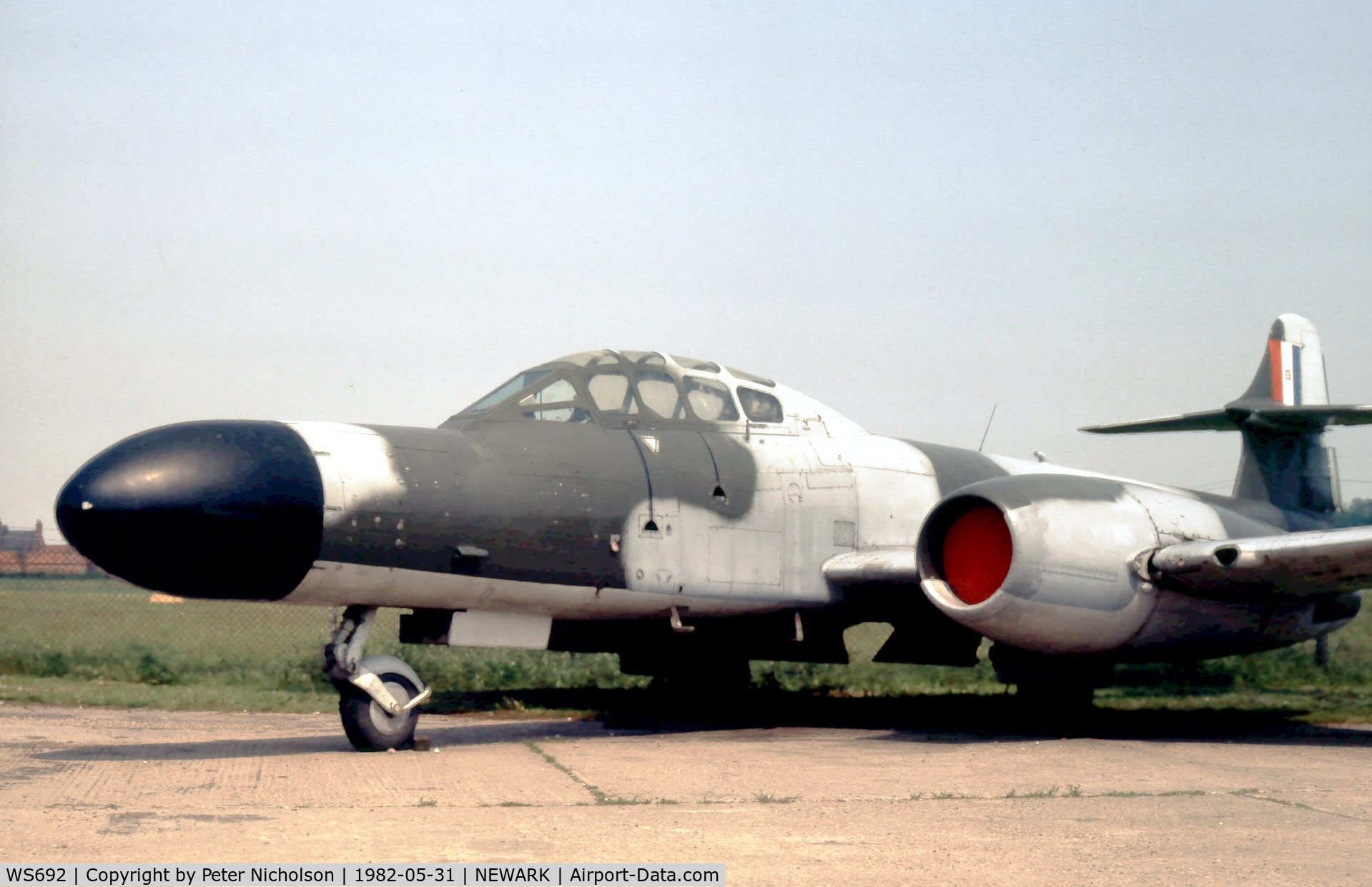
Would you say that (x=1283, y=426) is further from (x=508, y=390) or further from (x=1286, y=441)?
(x=508, y=390)

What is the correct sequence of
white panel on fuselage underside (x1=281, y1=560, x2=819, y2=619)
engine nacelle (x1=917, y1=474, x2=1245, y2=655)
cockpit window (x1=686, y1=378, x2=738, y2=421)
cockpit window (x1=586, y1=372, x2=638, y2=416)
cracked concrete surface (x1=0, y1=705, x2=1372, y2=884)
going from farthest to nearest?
cockpit window (x1=686, y1=378, x2=738, y2=421)
cockpit window (x1=586, y1=372, x2=638, y2=416)
engine nacelle (x1=917, y1=474, x2=1245, y2=655)
white panel on fuselage underside (x1=281, y1=560, x2=819, y2=619)
cracked concrete surface (x1=0, y1=705, x2=1372, y2=884)

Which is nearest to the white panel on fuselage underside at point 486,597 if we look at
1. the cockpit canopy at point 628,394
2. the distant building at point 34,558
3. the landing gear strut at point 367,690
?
the landing gear strut at point 367,690

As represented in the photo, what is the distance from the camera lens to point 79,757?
805cm

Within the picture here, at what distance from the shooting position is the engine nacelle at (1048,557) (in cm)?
908

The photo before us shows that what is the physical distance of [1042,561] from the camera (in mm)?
9039

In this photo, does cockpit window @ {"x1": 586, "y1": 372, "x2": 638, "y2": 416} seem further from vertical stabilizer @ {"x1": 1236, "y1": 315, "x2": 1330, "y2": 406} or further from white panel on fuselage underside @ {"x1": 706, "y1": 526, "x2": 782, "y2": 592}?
vertical stabilizer @ {"x1": 1236, "y1": 315, "x2": 1330, "y2": 406}

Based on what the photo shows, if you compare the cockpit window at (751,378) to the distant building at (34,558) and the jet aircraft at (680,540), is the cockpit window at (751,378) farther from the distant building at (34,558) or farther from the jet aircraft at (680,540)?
the distant building at (34,558)

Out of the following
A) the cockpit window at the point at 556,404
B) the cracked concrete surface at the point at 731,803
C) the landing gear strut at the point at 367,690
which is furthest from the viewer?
the cockpit window at the point at 556,404

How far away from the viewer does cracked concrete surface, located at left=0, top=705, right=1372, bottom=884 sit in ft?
16.4

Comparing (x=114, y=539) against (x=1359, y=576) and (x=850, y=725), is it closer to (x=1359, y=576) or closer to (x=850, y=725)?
(x=850, y=725)

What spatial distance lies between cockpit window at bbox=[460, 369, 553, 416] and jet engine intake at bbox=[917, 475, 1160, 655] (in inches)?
112
